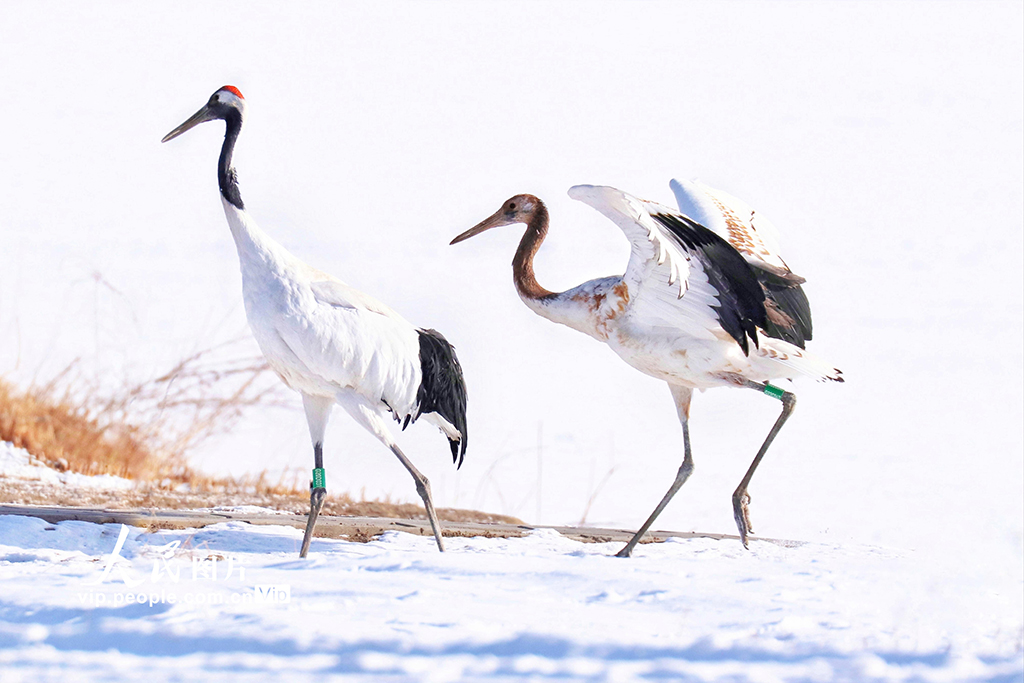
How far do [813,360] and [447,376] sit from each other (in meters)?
2.17

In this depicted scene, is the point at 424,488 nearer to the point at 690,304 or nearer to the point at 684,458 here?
the point at 684,458

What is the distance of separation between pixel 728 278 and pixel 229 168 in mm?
2921

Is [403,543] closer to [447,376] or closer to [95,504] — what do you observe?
[447,376]

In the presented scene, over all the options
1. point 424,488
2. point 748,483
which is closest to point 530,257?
point 424,488

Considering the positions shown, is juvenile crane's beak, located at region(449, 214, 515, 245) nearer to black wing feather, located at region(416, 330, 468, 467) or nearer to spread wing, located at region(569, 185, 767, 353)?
black wing feather, located at region(416, 330, 468, 467)

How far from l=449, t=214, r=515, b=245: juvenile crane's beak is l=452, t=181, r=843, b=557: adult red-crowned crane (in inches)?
12.3

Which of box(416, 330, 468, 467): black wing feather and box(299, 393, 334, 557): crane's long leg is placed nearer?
box(299, 393, 334, 557): crane's long leg

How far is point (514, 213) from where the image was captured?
7875 millimetres

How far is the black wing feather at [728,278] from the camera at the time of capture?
5.84 meters

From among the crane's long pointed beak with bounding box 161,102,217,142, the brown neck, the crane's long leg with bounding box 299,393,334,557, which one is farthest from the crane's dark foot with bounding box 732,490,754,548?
the crane's long pointed beak with bounding box 161,102,217,142

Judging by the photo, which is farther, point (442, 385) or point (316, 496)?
point (442, 385)

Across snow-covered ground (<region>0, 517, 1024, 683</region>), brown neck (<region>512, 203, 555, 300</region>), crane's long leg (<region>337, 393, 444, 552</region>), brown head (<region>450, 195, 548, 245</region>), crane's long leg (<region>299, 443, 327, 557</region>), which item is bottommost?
snow-covered ground (<region>0, 517, 1024, 683</region>)

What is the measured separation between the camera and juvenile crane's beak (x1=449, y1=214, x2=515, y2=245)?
793 centimetres

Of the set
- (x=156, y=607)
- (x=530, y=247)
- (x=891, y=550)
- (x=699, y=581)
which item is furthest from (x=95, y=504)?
(x=891, y=550)
